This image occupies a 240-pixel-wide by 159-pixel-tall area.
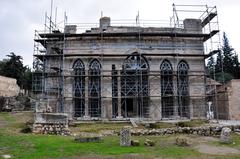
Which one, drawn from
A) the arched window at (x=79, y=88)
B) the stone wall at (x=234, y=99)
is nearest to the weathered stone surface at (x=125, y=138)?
the arched window at (x=79, y=88)

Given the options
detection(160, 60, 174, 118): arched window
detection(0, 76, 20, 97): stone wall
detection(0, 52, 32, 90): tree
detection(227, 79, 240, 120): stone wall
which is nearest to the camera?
detection(227, 79, 240, 120): stone wall

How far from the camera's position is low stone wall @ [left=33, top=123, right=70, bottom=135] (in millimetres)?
19562

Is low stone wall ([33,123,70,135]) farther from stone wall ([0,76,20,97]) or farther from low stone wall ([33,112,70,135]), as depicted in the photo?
stone wall ([0,76,20,97])

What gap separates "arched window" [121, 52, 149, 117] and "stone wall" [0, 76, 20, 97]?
22.6 m

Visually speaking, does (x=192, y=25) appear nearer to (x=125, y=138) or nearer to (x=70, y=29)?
(x=70, y=29)

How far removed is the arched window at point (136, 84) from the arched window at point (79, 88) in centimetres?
364

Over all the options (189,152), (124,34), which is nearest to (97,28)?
(124,34)

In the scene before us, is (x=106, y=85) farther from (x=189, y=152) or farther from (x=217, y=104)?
(x=189, y=152)

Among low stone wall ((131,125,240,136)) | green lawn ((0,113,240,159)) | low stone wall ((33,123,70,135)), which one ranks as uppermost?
low stone wall ((33,123,70,135))

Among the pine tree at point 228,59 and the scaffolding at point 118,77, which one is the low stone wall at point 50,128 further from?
the pine tree at point 228,59

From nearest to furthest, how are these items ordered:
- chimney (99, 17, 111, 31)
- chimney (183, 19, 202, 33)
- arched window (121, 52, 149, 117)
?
arched window (121, 52, 149, 117), chimney (99, 17, 111, 31), chimney (183, 19, 202, 33)

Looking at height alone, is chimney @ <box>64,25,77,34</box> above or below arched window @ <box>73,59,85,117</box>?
above

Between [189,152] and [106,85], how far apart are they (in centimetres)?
1636

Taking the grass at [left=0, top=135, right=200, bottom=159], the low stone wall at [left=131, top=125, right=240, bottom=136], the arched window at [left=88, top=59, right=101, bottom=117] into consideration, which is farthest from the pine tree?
the grass at [left=0, top=135, right=200, bottom=159]
